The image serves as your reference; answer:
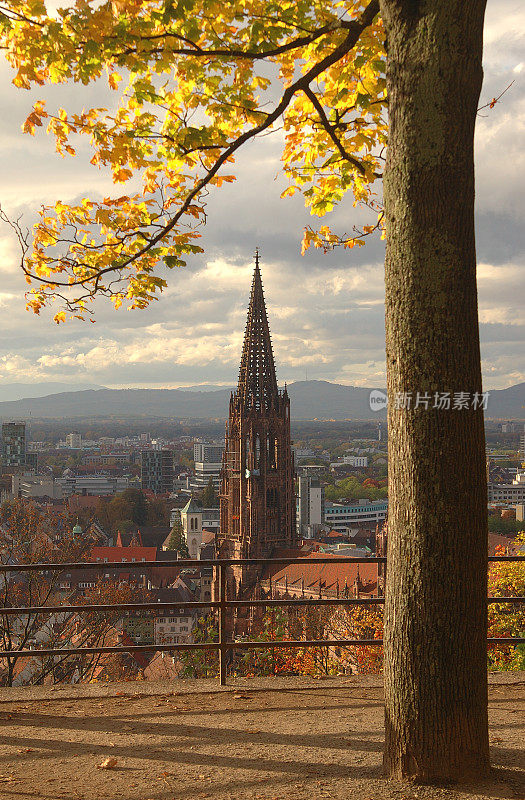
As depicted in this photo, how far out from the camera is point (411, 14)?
166 inches

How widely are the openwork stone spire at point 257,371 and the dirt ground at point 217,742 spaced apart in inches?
2220

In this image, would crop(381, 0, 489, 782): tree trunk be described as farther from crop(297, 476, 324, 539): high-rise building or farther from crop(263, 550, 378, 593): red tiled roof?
crop(297, 476, 324, 539): high-rise building

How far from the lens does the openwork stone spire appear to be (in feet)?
207

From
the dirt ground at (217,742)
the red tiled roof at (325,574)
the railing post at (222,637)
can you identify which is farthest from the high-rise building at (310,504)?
the dirt ground at (217,742)

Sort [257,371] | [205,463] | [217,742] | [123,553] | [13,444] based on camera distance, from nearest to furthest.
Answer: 1. [217,742]
2. [257,371]
3. [123,553]
4. [13,444]
5. [205,463]

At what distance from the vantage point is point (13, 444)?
4966 inches

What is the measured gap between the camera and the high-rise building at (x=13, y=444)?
398 feet

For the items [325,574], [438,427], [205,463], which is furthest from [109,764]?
[205,463]

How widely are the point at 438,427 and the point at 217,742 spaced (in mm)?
2799

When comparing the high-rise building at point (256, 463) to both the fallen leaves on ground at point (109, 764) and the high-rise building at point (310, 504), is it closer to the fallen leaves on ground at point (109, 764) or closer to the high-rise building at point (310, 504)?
the high-rise building at point (310, 504)

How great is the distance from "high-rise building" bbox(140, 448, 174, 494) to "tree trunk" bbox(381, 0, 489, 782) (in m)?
134

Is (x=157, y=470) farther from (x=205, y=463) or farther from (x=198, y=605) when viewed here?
(x=198, y=605)

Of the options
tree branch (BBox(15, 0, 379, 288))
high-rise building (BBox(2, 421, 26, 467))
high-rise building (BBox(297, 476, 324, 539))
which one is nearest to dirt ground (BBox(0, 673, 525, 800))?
tree branch (BBox(15, 0, 379, 288))

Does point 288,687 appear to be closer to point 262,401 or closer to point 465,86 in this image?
point 465,86
